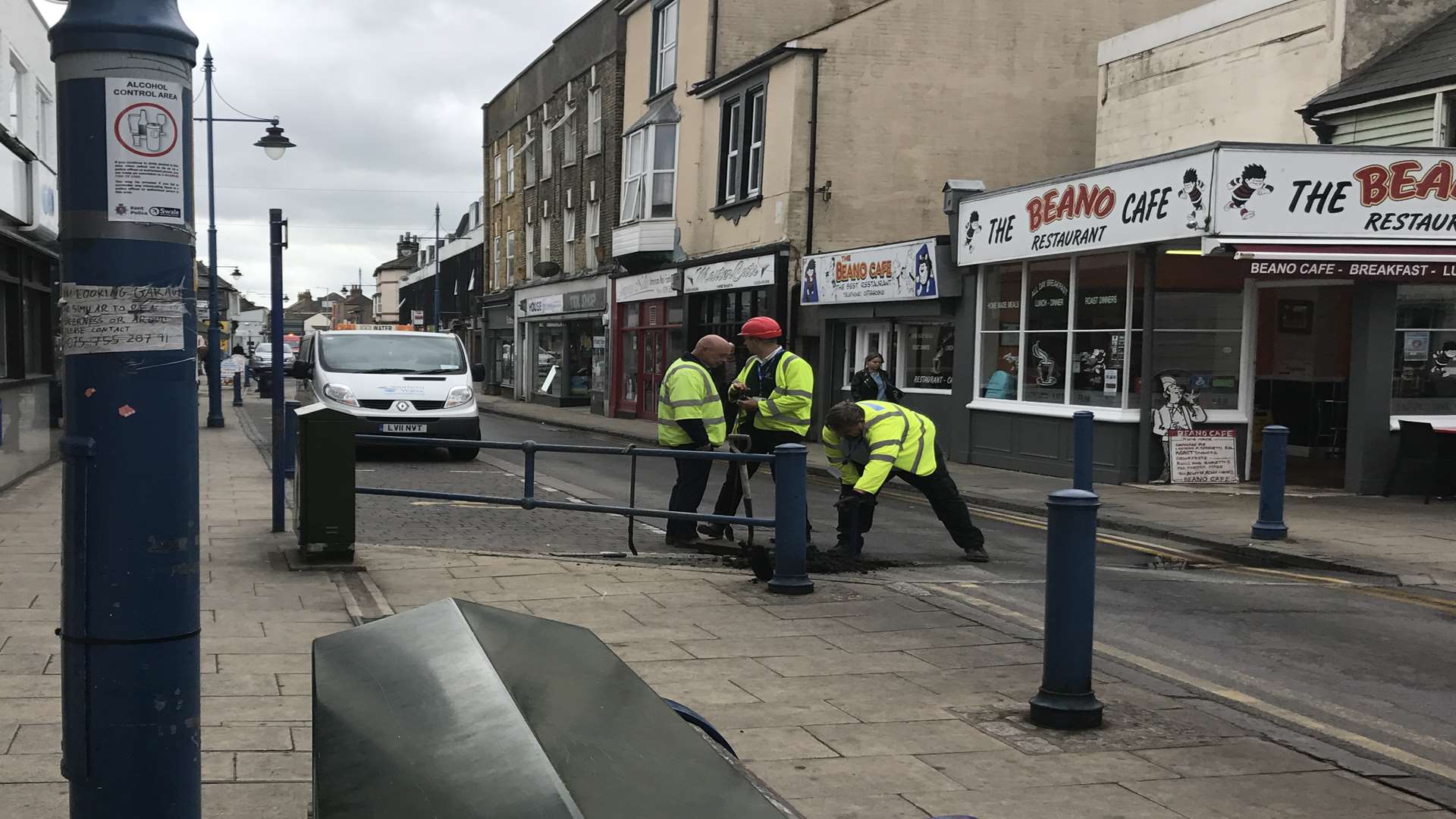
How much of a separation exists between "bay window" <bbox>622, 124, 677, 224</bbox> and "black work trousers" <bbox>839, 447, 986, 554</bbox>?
72.8 ft

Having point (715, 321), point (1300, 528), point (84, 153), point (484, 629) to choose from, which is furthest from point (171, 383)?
point (715, 321)

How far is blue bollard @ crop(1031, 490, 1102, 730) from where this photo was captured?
17.8ft

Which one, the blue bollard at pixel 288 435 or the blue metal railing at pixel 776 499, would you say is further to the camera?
the blue bollard at pixel 288 435

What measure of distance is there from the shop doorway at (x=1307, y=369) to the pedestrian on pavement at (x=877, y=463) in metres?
9.19

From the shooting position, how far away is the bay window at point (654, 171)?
3128 cm

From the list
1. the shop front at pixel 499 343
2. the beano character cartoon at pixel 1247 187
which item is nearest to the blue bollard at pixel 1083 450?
the beano character cartoon at pixel 1247 187

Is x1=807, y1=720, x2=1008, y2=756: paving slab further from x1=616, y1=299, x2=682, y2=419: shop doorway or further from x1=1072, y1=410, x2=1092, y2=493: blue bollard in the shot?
x1=616, y1=299, x2=682, y2=419: shop doorway

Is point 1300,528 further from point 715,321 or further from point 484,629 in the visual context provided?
point 715,321

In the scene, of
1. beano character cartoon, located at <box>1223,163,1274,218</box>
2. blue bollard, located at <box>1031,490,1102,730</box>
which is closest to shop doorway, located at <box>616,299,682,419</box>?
beano character cartoon, located at <box>1223,163,1274,218</box>

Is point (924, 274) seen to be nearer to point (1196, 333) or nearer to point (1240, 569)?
point (1196, 333)

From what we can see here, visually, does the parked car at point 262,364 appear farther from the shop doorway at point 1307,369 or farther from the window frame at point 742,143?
the shop doorway at point 1307,369

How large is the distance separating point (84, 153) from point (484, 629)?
1.42 metres

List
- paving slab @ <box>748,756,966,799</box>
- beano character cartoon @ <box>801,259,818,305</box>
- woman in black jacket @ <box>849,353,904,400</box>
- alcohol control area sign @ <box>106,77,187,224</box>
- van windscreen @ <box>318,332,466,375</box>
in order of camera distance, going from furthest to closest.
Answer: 1. beano character cartoon @ <box>801,259,818,305</box>
2. woman in black jacket @ <box>849,353,904,400</box>
3. van windscreen @ <box>318,332,466,375</box>
4. paving slab @ <box>748,756,966,799</box>
5. alcohol control area sign @ <box>106,77,187,224</box>

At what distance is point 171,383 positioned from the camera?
10.2ft
